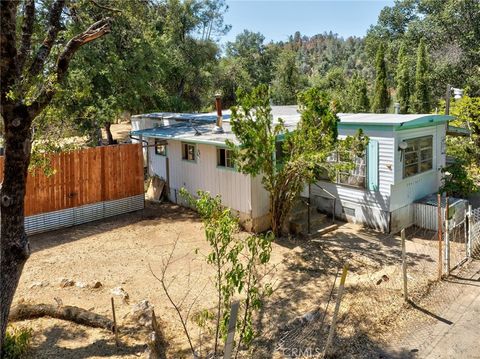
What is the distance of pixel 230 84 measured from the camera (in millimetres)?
31812

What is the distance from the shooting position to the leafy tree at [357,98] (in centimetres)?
2805

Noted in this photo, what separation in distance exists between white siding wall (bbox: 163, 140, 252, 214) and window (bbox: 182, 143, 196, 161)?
0.13m

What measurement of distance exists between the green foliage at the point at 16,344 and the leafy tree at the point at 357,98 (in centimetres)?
2564

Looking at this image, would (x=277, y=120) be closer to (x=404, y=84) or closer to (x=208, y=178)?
(x=208, y=178)

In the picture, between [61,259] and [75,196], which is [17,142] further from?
[75,196]

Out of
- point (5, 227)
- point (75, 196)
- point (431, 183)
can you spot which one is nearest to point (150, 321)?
point (5, 227)

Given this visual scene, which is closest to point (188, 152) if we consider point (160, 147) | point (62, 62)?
point (160, 147)

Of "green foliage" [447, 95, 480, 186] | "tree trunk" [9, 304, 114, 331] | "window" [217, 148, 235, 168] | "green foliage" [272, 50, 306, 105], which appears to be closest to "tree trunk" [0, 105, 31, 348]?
"tree trunk" [9, 304, 114, 331]

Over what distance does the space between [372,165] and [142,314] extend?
22.9 feet

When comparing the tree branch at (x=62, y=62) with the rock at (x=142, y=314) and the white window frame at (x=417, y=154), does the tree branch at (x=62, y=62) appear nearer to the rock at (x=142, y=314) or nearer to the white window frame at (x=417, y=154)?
the rock at (x=142, y=314)

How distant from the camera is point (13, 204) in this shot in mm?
4469

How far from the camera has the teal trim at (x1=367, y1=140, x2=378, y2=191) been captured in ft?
32.9
